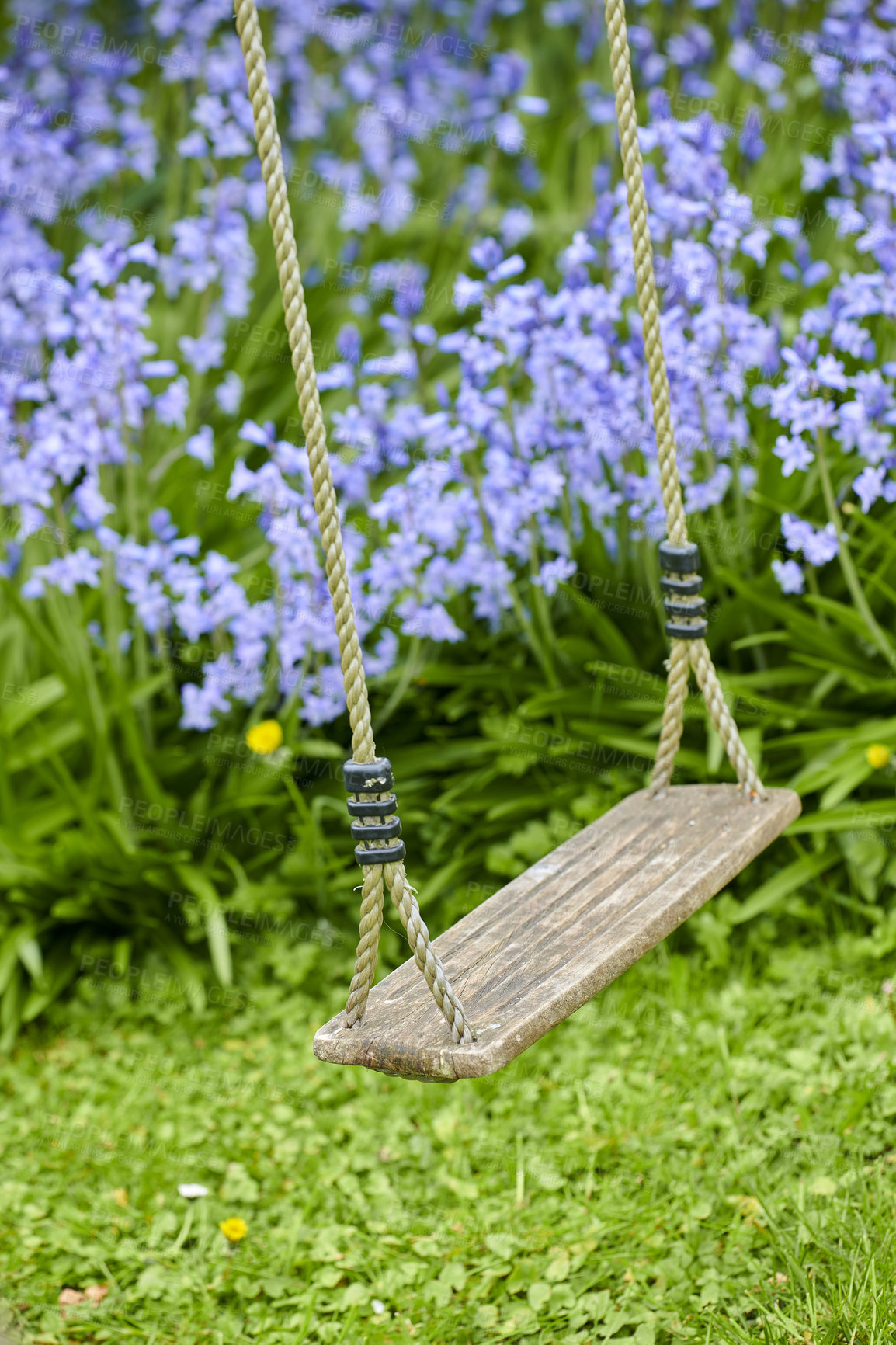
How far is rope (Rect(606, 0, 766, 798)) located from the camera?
219 cm

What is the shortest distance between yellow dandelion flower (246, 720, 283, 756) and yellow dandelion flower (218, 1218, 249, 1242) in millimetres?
1277

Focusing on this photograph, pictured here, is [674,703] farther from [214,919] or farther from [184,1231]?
[214,919]

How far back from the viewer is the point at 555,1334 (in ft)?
7.70

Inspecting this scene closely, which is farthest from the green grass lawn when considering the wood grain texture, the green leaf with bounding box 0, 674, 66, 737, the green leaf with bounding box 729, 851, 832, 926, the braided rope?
the green leaf with bounding box 0, 674, 66, 737

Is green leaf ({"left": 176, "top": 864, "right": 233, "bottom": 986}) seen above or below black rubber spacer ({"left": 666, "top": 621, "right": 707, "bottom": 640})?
below

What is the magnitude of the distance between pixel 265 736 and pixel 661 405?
1.68 meters

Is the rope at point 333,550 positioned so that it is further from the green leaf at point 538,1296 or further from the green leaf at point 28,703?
the green leaf at point 28,703

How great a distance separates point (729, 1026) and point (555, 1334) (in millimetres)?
916

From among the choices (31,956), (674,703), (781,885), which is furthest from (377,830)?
(31,956)

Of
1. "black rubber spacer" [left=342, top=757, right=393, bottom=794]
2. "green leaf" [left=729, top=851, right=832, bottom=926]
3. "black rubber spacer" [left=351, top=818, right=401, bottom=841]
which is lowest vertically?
"green leaf" [left=729, top=851, right=832, bottom=926]

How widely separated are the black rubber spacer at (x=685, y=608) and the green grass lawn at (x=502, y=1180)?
106 centimetres

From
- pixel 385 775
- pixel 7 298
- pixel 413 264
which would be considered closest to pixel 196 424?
pixel 7 298

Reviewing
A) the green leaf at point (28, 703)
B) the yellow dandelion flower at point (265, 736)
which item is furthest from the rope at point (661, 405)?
the green leaf at point (28, 703)

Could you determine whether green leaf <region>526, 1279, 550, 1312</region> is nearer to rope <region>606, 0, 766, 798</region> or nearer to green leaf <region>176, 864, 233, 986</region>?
rope <region>606, 0, 766, 798</region>
